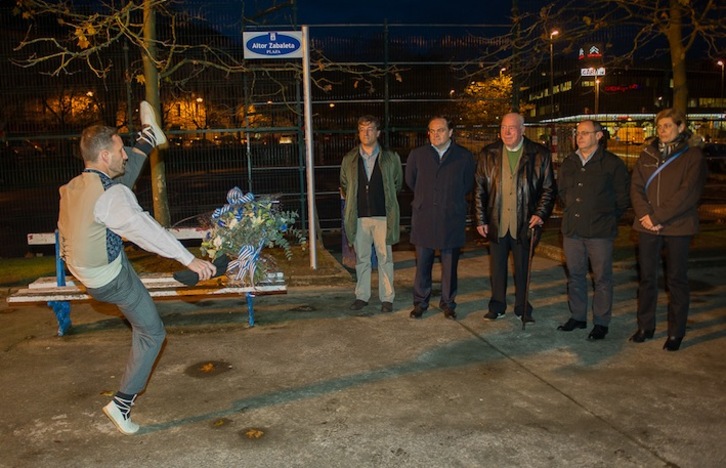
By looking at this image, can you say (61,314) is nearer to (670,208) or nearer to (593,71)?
(670,208)

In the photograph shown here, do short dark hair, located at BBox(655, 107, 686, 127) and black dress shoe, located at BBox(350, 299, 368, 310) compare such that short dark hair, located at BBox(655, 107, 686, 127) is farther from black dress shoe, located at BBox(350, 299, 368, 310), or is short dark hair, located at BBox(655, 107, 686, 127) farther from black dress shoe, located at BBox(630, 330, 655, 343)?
black dress shoe, located at BBox(350, 299, 368, 310)

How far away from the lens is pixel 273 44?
29.6 ft

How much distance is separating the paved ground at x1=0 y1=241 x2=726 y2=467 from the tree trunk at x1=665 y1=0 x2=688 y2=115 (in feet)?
13.6

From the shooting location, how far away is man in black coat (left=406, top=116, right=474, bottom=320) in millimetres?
7086

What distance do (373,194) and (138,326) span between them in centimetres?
348

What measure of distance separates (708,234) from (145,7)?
391 inches

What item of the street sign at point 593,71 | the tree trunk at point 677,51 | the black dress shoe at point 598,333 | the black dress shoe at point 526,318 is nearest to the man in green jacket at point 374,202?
the black dress shoe at point 526,318

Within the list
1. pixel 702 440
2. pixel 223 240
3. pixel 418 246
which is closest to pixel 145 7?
pixel 223 240

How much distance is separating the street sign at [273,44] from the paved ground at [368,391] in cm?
357

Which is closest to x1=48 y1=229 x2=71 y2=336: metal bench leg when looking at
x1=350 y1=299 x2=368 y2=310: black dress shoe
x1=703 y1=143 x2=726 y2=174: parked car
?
x1=350 y1=299 x2=368 y2=310: black dress shoe

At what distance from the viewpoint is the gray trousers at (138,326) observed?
445 cm

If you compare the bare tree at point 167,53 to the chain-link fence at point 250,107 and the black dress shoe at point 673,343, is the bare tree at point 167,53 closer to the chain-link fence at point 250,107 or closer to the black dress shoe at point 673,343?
the chain-link fence at point 250,107

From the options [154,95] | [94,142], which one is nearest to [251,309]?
[94,142]

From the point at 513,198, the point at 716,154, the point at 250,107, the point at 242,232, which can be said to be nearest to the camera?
the point at 242,232
